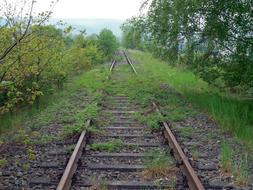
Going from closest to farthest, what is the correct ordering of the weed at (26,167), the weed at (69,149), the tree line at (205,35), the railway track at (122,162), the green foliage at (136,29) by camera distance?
the railway track at (122,162) → the weed at (26,167) → the weed at (69,149) → the tree line at (205,35) → the green foliage at (136,29)

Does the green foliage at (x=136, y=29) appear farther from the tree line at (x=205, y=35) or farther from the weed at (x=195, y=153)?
the weed at (x=195, y=153)

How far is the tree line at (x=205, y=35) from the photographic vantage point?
471 inches

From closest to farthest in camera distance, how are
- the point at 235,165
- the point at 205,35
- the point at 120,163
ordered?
the point at 235,165 → the point at 120,163 → the point at 205,35

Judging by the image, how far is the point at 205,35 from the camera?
43.1ft

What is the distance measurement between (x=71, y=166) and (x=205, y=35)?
322 inches

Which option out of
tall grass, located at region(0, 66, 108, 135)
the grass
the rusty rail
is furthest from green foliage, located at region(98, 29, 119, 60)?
the grass

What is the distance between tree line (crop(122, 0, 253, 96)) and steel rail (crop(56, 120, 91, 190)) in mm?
5823

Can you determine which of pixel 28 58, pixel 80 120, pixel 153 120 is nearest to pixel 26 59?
pixel 28 58

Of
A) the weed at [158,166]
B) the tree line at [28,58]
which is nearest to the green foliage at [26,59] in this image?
the tree line at [28,58]

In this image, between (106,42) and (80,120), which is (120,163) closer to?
(80,120)

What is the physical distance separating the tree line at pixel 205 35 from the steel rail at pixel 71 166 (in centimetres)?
582

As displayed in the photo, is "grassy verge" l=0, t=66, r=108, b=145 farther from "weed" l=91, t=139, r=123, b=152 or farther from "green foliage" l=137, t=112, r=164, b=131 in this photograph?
"green foliage" l=137, t=112, r=164, b=131

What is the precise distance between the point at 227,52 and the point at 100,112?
4.36 meters

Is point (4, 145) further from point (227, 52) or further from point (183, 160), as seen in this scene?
point (227, 52)
